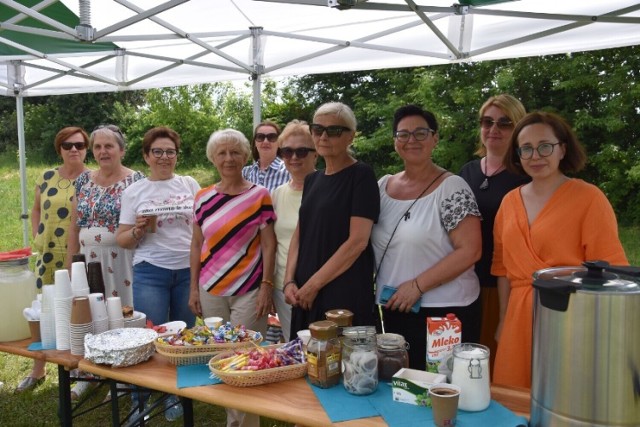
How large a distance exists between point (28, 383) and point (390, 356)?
3083 millimetres

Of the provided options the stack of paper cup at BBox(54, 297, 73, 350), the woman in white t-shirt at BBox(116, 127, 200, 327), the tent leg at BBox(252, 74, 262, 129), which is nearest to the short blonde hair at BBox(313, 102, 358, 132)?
the woman in white t-shirt at BBox(116, 127, 200, 327)

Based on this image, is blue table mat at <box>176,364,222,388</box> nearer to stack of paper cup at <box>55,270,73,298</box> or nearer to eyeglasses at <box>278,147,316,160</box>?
stack of paper cup at <box>55,270,73,298</box>

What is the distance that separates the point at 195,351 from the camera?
6.33 ft

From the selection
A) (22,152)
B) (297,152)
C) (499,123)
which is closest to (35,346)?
(297,152)

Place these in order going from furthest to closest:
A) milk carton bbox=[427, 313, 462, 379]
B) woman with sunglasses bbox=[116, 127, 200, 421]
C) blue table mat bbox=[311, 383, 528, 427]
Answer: woman with sunglasses bbox=[116, 127, 200, 421] < milk carton bbox=[427, 313, 462, 379] < blue table mat bbox=[311, 383, 528, 427]

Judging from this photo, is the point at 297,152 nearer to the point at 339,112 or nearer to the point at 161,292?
the point at 339,112

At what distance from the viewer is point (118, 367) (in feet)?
6.40

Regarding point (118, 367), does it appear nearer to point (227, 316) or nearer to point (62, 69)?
point (227, 316)

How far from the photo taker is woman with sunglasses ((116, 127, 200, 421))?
3.00 metres

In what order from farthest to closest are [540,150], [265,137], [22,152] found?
1. [22,152]
2. [265,137]
3. [540,150]

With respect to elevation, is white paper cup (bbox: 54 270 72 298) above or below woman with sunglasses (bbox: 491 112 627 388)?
below

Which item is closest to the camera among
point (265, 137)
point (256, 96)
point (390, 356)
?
point (390, 356)

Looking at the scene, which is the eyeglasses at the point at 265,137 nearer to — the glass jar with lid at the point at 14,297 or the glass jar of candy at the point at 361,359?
the glass jar with lid at the point at 14,297

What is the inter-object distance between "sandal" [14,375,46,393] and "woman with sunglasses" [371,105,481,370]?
110 inches
